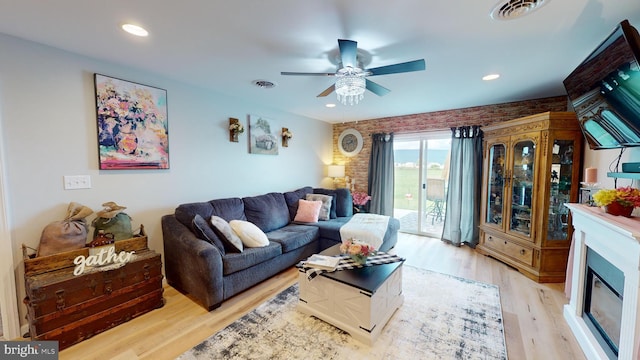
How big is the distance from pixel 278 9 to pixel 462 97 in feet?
9.82

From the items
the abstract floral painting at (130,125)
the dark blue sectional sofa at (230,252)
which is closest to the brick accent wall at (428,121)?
the dark blue sectional sofa at (230,252)

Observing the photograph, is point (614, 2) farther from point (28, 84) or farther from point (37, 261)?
point (37, 261)

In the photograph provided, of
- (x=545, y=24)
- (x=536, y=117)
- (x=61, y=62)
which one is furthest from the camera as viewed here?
(x=536, y=117)

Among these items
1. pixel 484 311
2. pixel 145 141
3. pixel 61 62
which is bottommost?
Answer: pixel 484 311

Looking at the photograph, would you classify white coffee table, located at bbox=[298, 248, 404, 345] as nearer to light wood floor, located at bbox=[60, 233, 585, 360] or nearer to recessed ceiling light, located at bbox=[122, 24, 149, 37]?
light wood floor, located at bbox=[60, 233, 585, 360]

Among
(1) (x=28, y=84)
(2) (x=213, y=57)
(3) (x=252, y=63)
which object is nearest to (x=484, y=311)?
(3) (x=252, y=63)

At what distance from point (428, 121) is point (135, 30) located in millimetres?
4225

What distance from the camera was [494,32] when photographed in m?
1.76

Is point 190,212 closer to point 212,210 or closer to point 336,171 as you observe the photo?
point 212,210

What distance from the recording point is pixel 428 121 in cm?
443

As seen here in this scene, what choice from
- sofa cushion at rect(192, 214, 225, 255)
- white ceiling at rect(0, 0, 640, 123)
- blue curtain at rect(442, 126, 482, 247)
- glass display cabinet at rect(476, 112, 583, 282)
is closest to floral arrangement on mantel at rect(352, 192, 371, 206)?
blue curtain at rect(442, 126, 482, 247)

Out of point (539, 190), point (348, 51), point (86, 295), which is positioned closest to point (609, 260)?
point (539, 190)

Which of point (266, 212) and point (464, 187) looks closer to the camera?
point (266, 212)

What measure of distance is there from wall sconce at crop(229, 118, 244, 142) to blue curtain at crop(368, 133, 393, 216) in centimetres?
270
